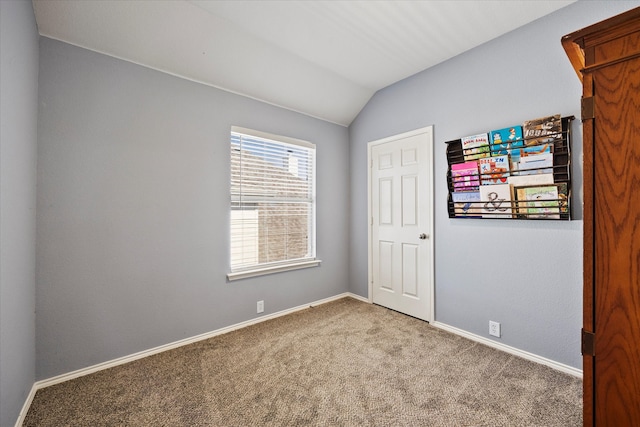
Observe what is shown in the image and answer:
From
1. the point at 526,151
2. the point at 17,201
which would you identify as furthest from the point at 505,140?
the point at 17,201

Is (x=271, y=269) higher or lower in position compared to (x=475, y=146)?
lower

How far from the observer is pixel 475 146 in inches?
98.0

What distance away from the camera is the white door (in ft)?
9.66

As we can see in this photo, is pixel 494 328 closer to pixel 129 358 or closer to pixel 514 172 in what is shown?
pixel 514 172

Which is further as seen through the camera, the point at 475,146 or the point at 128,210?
the point at 475,146

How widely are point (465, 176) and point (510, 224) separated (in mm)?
558

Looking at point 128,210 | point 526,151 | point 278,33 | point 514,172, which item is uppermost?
point 278,33

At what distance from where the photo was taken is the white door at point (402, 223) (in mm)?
2943

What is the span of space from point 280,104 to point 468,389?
3.09 m

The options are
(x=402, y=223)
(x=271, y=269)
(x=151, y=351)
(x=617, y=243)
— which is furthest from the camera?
(x=402, y=223)

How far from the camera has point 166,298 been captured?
2.41 metres

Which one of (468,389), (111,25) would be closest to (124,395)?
(468,389)

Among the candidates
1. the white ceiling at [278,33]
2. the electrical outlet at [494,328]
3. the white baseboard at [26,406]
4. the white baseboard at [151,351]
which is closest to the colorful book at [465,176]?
the white ceiling at [278,33]

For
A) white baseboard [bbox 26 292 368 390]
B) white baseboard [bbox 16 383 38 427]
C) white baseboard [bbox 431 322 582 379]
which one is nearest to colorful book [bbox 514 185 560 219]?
white baseboard [bbox 431 322 582 379]
